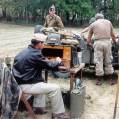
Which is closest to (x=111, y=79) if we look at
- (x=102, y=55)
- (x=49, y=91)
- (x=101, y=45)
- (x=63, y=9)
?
(x=102, y=55)

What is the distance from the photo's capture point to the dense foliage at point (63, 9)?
26.1 meters

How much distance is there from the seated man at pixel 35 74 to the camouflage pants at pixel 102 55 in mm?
3078

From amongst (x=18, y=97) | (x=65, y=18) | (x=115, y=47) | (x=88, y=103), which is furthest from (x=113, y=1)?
(x=18, y=97)

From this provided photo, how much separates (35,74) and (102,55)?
3311 millimetres

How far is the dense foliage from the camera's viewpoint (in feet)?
85.6

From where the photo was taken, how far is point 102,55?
977 cm

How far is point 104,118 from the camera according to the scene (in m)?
7.31

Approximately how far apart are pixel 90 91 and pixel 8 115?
301cm

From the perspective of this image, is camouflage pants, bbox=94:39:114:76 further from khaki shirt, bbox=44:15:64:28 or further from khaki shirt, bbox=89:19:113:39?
khaki shirt, bbox=44:15:64:28

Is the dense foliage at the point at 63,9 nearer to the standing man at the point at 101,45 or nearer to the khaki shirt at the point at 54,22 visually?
the khaki shirt at the point at 54,22

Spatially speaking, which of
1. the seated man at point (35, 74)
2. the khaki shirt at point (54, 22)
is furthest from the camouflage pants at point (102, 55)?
the seated man at point (35, 74)

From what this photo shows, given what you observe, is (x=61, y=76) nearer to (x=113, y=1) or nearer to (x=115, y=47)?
(x=115, y=47)

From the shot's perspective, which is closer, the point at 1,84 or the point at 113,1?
the point at 1,84

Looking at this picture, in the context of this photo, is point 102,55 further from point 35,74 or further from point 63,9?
point 63,9
